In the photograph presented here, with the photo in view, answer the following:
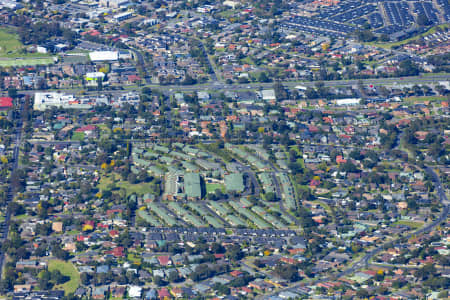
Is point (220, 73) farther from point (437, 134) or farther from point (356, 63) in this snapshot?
point (437, 134)

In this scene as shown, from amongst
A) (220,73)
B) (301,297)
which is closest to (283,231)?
(301,297)

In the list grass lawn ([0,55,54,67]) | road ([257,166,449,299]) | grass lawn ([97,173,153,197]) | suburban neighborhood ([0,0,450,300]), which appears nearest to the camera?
road ([257,166,449,299])

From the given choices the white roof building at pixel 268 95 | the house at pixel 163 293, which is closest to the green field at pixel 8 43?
the white roof building at pixel 268 95

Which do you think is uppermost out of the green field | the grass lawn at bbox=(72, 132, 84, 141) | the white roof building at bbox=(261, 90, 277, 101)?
the white roof building at bbox=(261, 90, 277, 101)

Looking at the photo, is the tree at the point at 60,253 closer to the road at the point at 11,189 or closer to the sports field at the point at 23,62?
the road at the point at 11,189

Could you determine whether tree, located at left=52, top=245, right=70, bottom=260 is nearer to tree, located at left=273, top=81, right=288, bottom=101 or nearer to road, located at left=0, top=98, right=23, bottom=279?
road, located at left=0, top=98, right=23, bottom=279

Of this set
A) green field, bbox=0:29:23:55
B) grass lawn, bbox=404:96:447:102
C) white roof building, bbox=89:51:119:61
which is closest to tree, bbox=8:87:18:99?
white roof building, bbox=89:51:119:61
